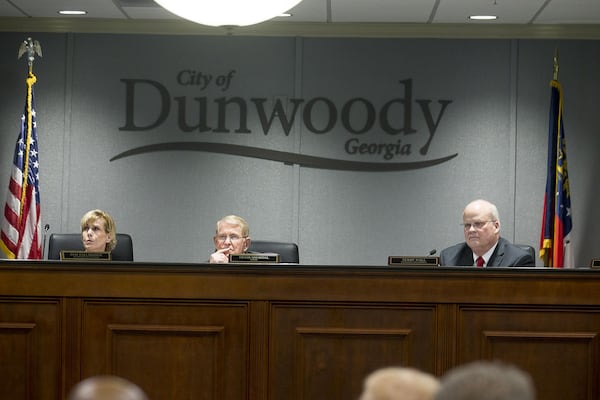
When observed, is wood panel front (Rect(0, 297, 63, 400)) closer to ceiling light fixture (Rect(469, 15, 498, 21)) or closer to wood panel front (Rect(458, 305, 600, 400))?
wood panel front (Rect(458, 305, 600, 400))

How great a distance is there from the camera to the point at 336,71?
737cm

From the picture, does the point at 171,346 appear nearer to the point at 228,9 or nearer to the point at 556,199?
the point at 228,9

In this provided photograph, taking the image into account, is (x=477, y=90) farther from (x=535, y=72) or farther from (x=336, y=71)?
(x=336, y=71)

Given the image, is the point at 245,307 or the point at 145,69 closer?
the point at 245,307

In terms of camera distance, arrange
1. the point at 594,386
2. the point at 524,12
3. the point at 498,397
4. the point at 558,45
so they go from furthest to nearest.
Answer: the point at 558,45
the point at 524,12
the point at 594,386
the point at 498,397

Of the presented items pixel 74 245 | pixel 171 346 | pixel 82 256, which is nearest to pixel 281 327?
pixel 171 346

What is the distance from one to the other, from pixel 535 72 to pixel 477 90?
438mm

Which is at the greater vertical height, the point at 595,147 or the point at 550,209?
the point at 595,147

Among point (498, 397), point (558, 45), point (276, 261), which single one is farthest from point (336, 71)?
point (498, 397)

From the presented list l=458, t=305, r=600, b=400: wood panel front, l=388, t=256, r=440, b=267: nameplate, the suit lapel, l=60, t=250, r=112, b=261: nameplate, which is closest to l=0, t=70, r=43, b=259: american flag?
l=60, t=250, r=112, b=261: nameplate

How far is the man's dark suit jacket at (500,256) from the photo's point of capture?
5.00 m

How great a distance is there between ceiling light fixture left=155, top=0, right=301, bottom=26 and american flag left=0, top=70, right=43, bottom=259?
3.63 meters

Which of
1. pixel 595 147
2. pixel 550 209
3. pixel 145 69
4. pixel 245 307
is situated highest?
pixel 145 69

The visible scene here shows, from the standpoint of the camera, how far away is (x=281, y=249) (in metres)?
5.67
